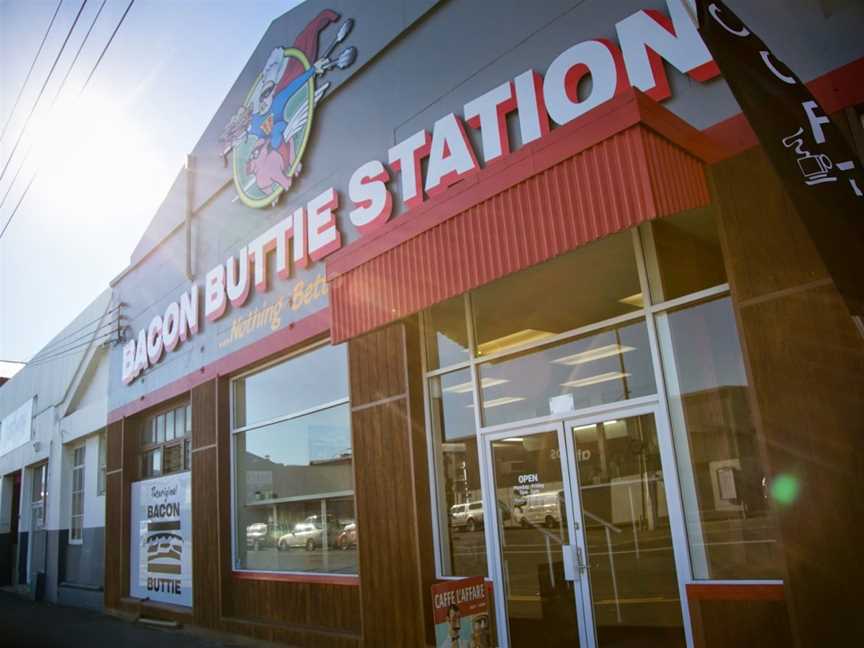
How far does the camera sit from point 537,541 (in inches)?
271

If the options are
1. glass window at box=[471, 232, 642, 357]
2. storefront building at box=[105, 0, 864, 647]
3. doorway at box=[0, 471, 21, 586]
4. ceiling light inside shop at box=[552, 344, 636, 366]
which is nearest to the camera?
storefront building at box=[105, 0, 864, 647]

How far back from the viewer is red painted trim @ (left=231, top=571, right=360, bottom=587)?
8.70m

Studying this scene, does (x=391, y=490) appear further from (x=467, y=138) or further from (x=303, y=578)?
(x=467, y=138)

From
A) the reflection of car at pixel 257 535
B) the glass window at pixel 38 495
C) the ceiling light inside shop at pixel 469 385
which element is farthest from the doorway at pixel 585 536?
the glass window at pixel 38 495

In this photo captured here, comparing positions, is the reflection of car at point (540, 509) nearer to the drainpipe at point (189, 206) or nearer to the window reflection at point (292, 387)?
the window reflection at point (292, 387)

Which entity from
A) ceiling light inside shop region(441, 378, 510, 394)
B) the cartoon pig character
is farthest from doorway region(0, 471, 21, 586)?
ceiling light inside shop region(441, 378, 510, 394)

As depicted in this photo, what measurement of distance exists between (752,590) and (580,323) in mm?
2687

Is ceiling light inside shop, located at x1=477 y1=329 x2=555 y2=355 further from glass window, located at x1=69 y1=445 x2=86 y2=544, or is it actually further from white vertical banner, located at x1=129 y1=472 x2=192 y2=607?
glass window, located at x1=69 y1=445 x2=86 y2=544

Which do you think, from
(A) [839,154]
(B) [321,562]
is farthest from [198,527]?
(A) [839,154]

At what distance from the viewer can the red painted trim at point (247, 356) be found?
941cm

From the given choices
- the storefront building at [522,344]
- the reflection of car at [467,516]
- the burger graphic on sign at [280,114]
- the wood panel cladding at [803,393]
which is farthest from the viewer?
the burger graphic on sign at [280,114]

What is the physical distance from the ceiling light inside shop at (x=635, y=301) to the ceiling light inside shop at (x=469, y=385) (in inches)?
62.0

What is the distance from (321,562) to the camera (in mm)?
9344

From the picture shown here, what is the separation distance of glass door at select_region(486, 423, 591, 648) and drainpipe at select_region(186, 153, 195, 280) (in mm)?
7611
